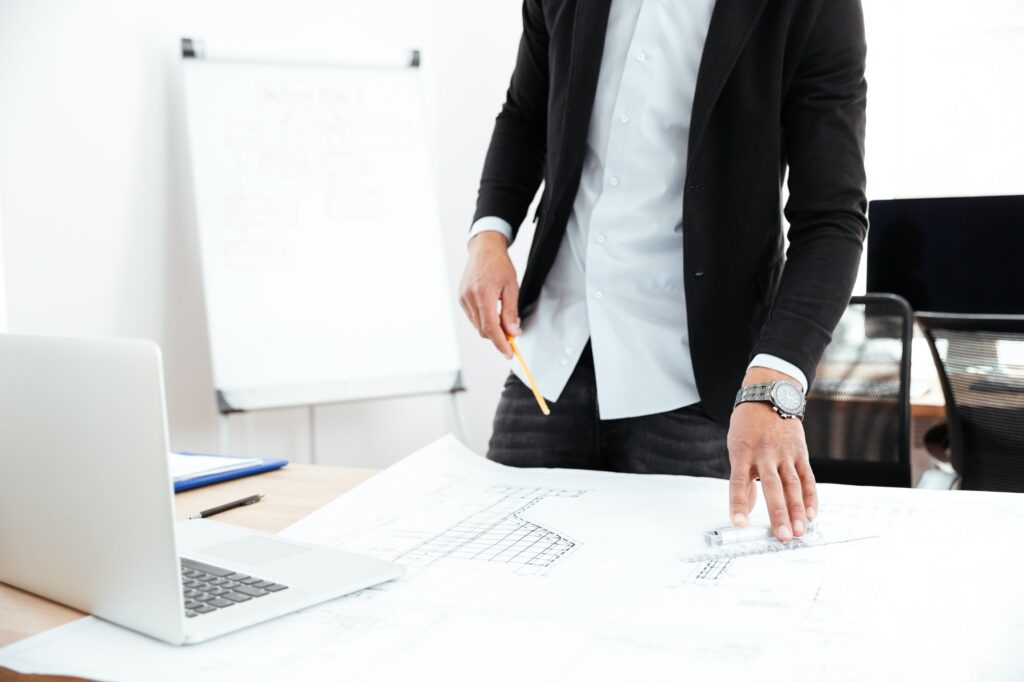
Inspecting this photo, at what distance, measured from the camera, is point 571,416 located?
128cm

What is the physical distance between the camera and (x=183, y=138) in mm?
2635

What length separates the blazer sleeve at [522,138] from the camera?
54.5 inches

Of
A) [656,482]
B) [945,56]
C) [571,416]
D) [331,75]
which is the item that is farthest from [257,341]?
[945,56]

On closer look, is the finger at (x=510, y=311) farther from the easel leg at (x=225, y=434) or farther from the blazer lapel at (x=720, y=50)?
the easel leg at (x=225, y=434)

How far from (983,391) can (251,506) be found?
1.57m

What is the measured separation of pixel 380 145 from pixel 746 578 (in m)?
2.29

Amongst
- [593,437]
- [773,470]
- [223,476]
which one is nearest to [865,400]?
[593,437]

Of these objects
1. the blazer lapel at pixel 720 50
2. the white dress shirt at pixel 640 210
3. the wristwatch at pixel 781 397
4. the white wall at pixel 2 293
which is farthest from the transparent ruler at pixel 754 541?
the white wall at pixel 2 293

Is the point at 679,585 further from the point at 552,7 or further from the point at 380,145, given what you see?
the point at 380,145

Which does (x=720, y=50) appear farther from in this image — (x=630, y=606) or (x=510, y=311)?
(x=630, y=606)

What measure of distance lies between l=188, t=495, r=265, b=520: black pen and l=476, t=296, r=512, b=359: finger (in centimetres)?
35

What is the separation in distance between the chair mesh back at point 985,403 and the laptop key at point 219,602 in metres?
1.67

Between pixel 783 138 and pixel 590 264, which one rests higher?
pixel 783 138

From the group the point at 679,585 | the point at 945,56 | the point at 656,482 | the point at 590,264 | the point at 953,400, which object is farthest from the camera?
the point at 945,56
